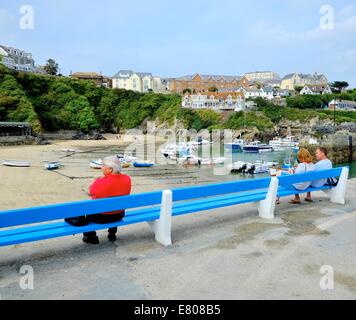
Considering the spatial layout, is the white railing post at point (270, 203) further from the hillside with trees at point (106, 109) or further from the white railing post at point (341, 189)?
the hillside with trees at point (106, 109)

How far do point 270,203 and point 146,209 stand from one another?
2532mm

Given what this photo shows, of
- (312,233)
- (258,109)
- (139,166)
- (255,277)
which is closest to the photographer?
(255,277)

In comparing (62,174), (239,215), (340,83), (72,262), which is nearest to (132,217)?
(72,262)

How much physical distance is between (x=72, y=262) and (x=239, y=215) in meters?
3.65

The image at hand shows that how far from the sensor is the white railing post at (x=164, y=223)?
17.9 ft

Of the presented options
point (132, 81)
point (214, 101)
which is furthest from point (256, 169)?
point (132, 81)

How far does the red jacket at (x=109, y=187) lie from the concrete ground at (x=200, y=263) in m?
0.79

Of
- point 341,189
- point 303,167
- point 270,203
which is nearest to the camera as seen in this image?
point 270,203

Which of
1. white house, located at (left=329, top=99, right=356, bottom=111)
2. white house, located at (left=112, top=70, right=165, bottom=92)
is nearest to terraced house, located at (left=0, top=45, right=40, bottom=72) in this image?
white house, located at (left=112, top=70, right=165, bottom=92)

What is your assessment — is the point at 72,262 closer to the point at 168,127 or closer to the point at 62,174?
the point at 62,174

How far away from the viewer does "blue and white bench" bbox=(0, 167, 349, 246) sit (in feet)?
14.5

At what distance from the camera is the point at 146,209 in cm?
594

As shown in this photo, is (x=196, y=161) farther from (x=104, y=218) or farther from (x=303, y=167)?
(x=104, y=218)
